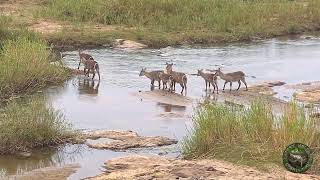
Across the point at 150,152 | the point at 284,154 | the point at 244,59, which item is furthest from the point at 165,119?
the point at 244,59

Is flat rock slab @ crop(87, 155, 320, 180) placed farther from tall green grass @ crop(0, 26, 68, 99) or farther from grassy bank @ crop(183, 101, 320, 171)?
tall green grass @ crop(0, 26, 68, 99)

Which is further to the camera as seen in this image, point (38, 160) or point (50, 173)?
point (38, 160)

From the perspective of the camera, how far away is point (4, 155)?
11570 mm

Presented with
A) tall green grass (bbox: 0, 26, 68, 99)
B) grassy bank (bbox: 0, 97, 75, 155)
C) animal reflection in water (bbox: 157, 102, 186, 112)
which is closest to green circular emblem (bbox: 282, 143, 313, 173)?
grassy bank (bbox: 0, 97, 75, 155)

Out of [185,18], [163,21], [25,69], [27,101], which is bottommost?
[27,101]

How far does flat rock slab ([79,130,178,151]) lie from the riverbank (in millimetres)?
12468

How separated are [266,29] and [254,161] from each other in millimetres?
20597

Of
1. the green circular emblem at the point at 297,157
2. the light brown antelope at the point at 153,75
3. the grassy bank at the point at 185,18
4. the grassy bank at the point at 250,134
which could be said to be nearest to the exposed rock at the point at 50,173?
the grassy bank at the point at 250,134

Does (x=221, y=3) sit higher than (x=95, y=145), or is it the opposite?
(x=221, y=3)

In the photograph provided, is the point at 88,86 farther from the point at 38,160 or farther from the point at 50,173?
the point at 50,173

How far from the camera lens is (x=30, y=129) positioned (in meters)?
11.9

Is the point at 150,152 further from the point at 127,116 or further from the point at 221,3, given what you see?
the point at 221,3

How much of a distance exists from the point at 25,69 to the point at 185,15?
14.4 m

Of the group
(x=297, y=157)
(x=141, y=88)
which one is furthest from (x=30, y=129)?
(x=141, y=88)
